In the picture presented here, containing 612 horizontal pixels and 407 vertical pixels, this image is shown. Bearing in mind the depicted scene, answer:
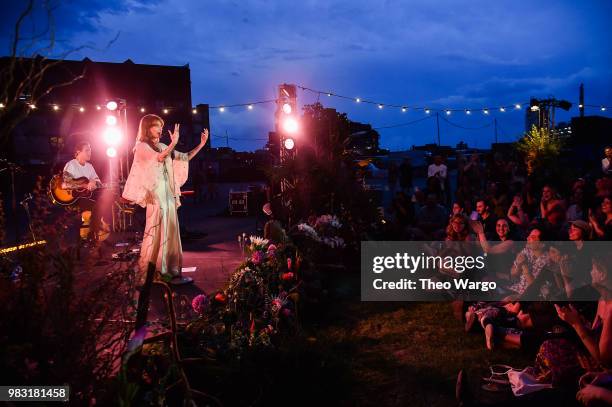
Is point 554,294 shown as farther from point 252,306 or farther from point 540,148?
point 540,148

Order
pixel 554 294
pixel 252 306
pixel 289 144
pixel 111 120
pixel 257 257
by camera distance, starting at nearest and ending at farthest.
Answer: pixel 252 306, pixel 554 294, pixel 257 257, pixel 289 144, pixel 111 120

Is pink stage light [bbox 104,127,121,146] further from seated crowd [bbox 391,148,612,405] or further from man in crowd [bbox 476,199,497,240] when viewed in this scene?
man in crowd [bbox 476,199,497,240]

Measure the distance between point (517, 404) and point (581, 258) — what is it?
233 centimetres

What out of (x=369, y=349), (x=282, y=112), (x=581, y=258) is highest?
(x=282, y=112)

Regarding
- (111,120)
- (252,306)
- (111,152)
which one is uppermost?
(111,120)

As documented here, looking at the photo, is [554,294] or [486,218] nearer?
[554,294]

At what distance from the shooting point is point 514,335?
4.75 m

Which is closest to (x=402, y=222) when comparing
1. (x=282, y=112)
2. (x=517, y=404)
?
(x=282, y=112)

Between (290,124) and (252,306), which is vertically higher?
(290,124)

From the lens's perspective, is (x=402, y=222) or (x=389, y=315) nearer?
(x=389, y=315)

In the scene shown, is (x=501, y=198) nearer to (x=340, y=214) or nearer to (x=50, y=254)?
(x=340, y=214)

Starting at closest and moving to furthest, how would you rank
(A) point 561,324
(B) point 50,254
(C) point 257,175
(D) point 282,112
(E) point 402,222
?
(B) point 50,254
(A) point 561,324
(E) point 402,222
(D) point 282,112
(C) point 257,175

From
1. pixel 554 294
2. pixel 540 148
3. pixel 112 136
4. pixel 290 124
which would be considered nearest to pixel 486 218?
pixel 554 294

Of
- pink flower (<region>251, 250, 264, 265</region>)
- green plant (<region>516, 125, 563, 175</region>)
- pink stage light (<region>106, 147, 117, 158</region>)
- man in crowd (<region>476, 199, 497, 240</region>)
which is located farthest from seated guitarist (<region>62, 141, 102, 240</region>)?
green plant (<region>516, 125, 563, 175</region>)
